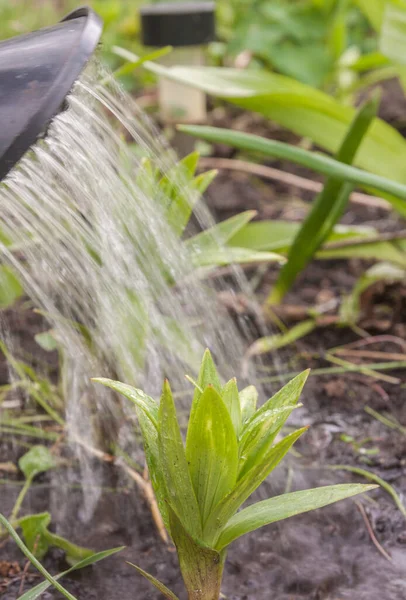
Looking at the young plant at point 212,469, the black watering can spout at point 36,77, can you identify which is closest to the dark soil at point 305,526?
the young plant at point 212,469

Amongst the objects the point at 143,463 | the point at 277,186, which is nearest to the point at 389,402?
the point at 143,463

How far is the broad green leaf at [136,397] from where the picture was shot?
769mm

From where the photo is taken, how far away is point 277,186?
2.43 m

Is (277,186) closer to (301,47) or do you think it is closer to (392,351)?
(301,47)

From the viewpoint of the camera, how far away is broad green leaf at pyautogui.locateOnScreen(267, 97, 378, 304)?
4.62 ft

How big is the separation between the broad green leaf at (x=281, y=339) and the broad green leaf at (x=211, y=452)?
768 mm

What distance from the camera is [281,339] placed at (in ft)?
5.31

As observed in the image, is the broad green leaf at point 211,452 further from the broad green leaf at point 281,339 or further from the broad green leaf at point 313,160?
the broad green leaf at point 281,339

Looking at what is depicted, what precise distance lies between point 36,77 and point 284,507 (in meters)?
0.55

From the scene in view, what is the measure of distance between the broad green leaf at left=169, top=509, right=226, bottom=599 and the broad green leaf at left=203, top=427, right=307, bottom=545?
0.7 inches

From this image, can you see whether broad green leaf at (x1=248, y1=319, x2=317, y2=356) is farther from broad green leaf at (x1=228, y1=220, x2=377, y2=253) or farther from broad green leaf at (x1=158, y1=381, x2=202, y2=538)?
broad green leaf at (x1=158, y1=381, x2=202, y2=538)

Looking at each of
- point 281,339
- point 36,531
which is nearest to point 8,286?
point 36,531

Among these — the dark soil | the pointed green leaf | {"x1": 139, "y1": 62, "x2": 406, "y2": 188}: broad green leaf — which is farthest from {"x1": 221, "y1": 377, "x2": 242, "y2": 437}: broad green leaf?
{"x1": 139, "y1": 62, "x2": 406, "y2": 188}: broad green leaf

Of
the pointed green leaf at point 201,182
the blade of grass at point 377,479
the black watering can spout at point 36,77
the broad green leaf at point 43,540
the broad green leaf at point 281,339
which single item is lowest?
the blade of grass at point 377,479
